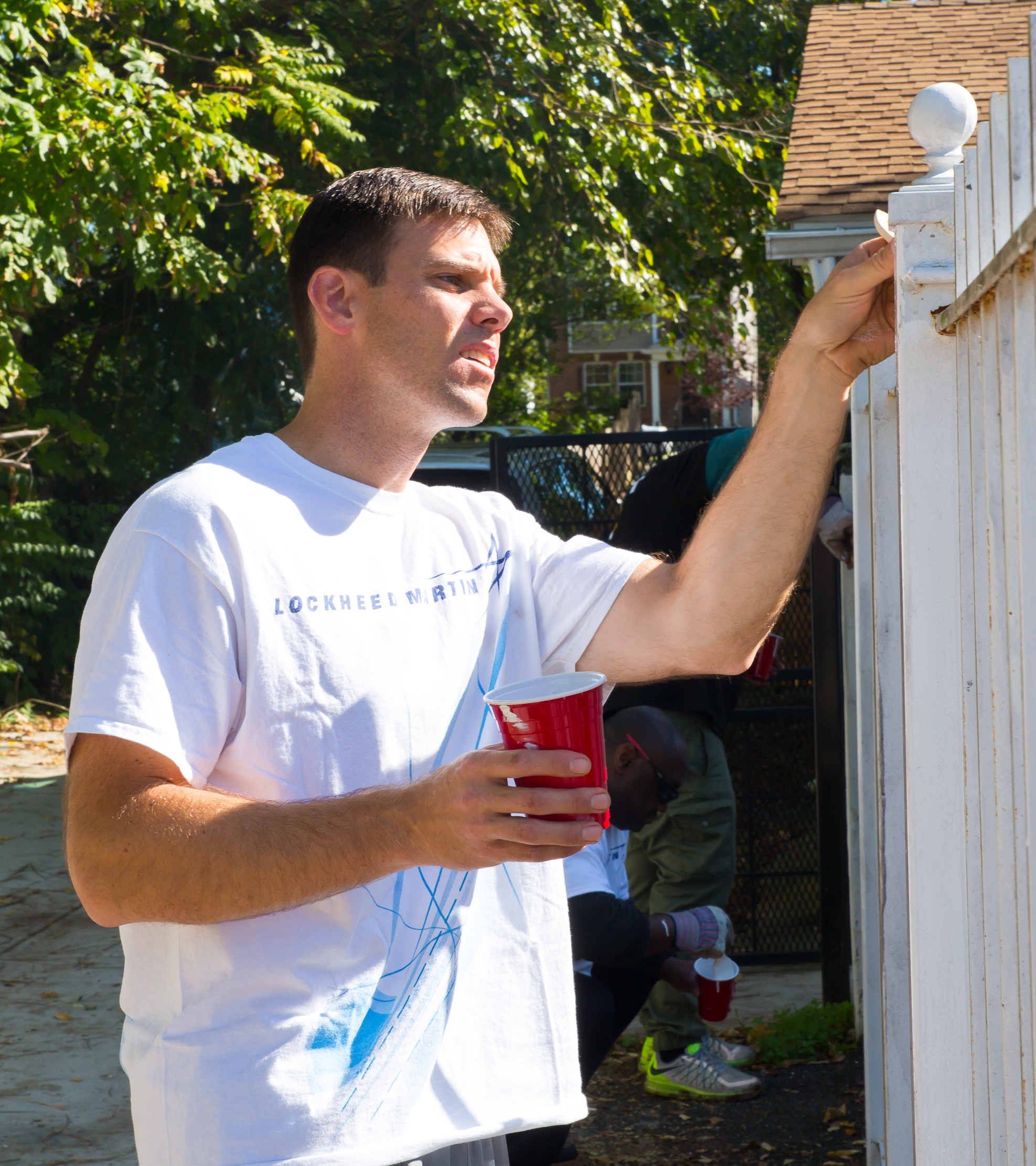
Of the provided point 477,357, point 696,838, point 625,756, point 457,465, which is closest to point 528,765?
point 477,357

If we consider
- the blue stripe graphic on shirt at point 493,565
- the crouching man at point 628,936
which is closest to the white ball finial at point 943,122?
the blue stripe graphic on shirt at point 493,565

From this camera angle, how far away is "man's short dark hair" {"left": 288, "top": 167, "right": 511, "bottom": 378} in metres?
2.09

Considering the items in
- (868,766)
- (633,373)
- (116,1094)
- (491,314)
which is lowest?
(116,1094)

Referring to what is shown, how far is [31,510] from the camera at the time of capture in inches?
407

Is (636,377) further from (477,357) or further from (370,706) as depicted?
(370,706)

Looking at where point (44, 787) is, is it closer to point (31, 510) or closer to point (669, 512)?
point (31, 510)

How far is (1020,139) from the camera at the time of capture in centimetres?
106

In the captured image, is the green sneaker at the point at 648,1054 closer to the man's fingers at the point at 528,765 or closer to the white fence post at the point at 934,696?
the white fence post at the point at 934,696

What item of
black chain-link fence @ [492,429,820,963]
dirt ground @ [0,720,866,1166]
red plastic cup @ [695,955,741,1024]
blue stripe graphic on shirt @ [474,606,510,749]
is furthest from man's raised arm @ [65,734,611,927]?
black chain-link fence @ [492,429,820,963]

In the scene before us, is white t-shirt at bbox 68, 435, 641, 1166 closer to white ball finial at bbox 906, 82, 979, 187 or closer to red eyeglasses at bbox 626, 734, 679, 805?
white ball finial at bbox 906, 82, 979, 187

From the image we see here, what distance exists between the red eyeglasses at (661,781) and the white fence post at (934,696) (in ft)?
8.12

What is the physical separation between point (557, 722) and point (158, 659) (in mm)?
532

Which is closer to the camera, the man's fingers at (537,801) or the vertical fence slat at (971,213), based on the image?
the vertical fence slat at (971,213)

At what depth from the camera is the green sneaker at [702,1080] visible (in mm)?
4375
